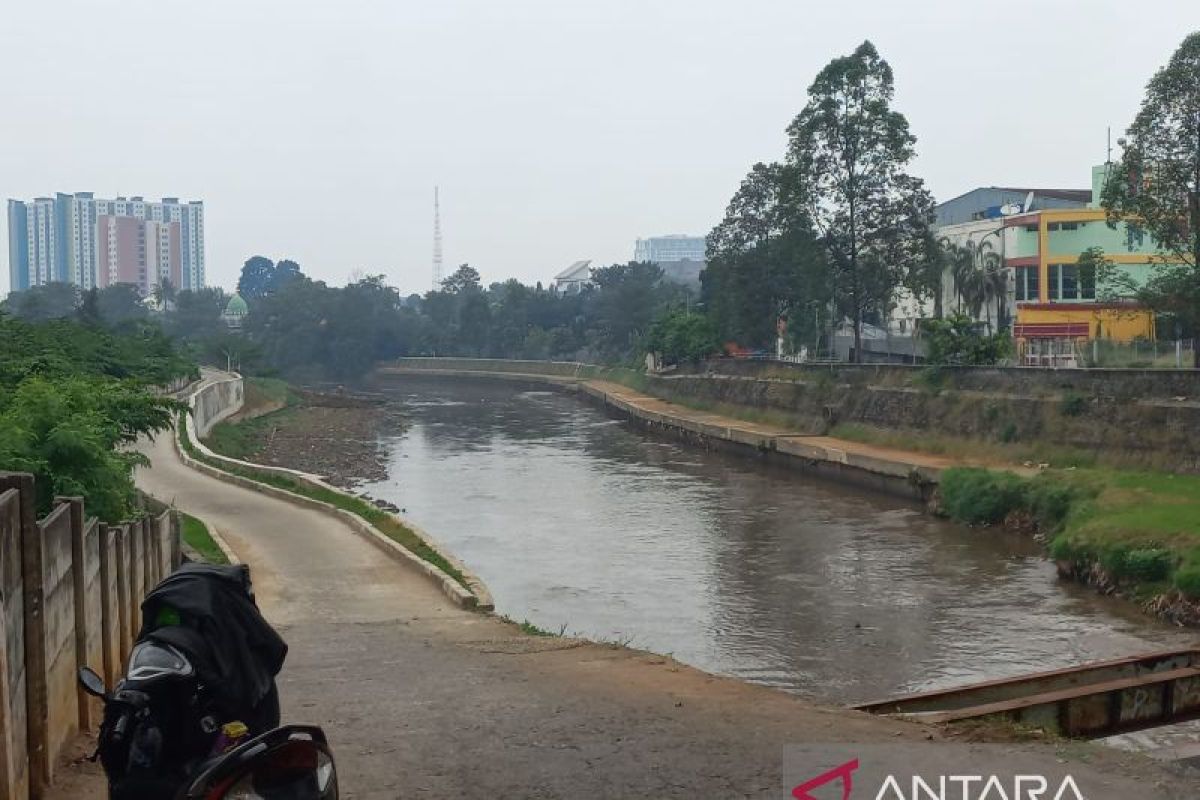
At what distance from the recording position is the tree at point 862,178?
51.2 metres

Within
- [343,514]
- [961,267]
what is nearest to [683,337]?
[961,267]

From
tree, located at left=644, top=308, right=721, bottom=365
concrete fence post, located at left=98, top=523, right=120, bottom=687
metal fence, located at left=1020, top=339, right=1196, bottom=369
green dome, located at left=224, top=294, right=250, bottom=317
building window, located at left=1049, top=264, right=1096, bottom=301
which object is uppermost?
green dome, located at left=224, top=294, right=250, bottom=317

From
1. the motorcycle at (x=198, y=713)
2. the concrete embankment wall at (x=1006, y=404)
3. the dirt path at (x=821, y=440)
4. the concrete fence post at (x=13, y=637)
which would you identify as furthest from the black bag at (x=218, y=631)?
the dirt path at (x=821, y=440)

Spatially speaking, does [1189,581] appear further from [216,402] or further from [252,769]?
[216,402]

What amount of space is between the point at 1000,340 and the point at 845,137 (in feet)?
34.0

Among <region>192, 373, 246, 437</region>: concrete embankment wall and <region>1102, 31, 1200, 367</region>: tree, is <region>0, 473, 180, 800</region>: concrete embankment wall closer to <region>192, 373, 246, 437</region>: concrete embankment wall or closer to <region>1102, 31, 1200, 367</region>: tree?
<region>1102, 31, 1200, 367</region>: tree

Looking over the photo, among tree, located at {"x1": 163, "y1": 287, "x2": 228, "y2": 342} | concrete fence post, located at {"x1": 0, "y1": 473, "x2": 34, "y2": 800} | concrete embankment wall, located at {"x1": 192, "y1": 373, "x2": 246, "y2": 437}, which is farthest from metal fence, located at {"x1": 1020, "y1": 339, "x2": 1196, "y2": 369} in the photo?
tree, located at {"x1": 163, "y1": 287, "x2": 228, "y2": 342}

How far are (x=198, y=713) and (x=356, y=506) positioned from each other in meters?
23.3

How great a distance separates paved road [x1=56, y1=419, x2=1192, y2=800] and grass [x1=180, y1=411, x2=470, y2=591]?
3789mm

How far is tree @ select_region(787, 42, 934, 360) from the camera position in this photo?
51250 mm

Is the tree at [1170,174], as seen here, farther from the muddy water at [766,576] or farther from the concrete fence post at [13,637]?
the concrete fence post at [13,637]

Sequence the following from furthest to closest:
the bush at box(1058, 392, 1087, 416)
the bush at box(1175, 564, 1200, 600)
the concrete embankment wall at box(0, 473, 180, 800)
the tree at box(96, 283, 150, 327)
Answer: the tree at box(96, 283, 150, 327), the bush at box(1058, 392, 1087, 416), the bush at box(1175, 564, 1200, 600), the concrete embankment wall at box(0, 473, 180, 800)

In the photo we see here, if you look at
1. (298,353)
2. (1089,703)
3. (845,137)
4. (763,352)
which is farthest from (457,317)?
(1089,703)

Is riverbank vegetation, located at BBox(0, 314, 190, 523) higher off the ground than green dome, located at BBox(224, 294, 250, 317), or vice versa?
green dome, located at BBox(224, 294, 250, 317)
